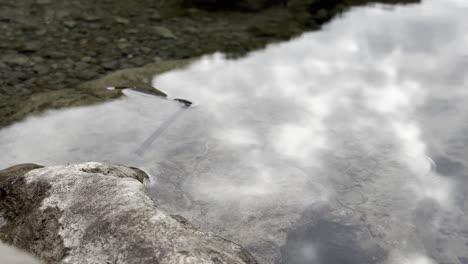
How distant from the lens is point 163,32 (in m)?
6.30

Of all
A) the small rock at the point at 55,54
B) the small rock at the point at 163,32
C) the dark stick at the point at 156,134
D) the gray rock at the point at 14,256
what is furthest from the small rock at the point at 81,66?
the gray rock at the point at 14,256

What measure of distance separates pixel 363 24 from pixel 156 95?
3329 millimetres

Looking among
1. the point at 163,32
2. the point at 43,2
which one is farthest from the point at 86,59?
the point at 43,2

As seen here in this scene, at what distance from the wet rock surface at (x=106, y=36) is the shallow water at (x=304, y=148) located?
0.50m

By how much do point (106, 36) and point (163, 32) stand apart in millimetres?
695

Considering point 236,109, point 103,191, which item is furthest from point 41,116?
point 103,191

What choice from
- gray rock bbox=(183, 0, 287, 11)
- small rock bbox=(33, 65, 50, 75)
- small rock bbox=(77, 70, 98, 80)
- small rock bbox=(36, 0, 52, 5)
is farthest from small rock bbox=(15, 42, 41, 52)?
gray rock bbox=(183, 0, 287, 11)

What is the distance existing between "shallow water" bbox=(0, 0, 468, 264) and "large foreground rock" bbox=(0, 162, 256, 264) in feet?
2.04

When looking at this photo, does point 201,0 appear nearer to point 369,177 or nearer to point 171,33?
point 171,33

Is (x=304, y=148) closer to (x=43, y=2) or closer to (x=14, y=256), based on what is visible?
(x=14, y=256)

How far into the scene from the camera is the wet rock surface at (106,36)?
4848 millimetres

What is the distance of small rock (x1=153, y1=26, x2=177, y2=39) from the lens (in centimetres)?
620

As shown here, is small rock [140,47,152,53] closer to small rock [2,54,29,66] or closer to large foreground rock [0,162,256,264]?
small rock [2,54,29,66]

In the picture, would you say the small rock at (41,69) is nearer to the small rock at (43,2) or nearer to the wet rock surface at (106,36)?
the wet rock surface at (106,36)
